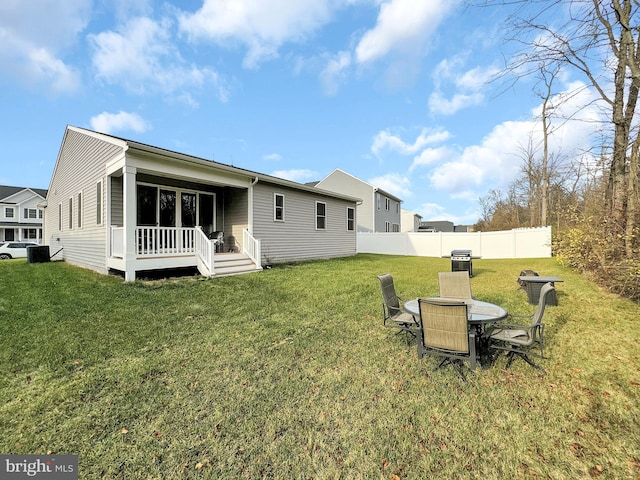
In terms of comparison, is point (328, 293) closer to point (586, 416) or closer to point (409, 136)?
point (586, 416)

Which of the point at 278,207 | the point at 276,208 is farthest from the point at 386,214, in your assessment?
the point at 276,208

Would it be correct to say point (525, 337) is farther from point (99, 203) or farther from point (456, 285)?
point (99, 203)

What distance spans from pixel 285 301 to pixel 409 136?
12039 mm

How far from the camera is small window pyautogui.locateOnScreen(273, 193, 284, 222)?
11.9 m

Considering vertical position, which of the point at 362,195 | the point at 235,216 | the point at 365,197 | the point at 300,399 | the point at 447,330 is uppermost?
the point at 362,195

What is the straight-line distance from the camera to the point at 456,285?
197 inches

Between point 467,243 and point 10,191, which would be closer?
point 467,243

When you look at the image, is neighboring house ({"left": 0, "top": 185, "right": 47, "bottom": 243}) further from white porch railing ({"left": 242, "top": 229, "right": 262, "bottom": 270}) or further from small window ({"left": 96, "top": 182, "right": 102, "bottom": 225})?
white porch railing ({"left": 242, "top": 229, "right": 262, "bottom": 270})

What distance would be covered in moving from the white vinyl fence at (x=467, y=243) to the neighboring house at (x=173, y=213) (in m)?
7.22

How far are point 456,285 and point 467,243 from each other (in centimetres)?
1577

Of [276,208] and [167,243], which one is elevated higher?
[276,208]

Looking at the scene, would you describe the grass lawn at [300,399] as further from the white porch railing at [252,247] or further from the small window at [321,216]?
the small window at [321,216]

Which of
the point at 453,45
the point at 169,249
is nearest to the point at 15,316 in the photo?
the point at 169,249

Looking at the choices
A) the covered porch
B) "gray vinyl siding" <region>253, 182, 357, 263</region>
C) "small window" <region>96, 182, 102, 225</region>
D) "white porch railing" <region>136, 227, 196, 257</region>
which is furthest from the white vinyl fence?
"small window" <region>96, 182, 102, 225</region>
